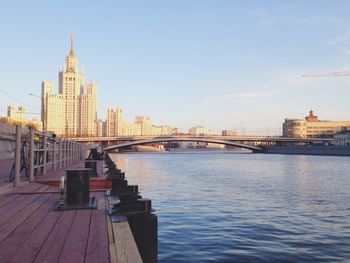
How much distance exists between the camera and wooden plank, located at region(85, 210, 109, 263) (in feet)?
16.1

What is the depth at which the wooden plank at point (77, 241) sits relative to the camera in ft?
16.1

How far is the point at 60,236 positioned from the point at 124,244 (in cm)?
120

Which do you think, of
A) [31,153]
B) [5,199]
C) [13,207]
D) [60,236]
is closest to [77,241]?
[60,236]

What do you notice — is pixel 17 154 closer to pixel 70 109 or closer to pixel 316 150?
pixel 316 150

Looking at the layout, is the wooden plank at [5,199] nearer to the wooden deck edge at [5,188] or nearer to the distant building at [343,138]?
the wooden deck edge at [5,188]

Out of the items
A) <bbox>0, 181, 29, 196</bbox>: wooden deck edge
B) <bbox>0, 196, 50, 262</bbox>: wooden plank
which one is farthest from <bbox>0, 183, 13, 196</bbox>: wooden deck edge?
<bbox>0, 196, 50, 262</bbox>: wooden plank

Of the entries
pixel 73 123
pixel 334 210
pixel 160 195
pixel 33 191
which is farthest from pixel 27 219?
pixel 73 123

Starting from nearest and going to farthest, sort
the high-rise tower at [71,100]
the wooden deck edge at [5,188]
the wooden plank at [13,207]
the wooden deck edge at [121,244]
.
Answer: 1. the wooden deck edge at [121,244]
2. the wooden plank at [13,207]
3. the wooden deck edge at [5,188]
4. the high-rise tower at [71,100]

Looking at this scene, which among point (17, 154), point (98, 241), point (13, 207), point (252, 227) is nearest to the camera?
point (98, 241)

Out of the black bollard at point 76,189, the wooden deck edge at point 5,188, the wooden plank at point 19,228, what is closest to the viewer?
the wooden plank at point 19,228

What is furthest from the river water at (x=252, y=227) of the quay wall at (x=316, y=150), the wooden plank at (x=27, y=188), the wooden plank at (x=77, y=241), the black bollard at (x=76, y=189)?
the quay wall at (x=316, y=150)

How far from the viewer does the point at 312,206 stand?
19969 mm

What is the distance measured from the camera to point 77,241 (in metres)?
5.68

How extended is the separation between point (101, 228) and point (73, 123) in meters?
A: 173
